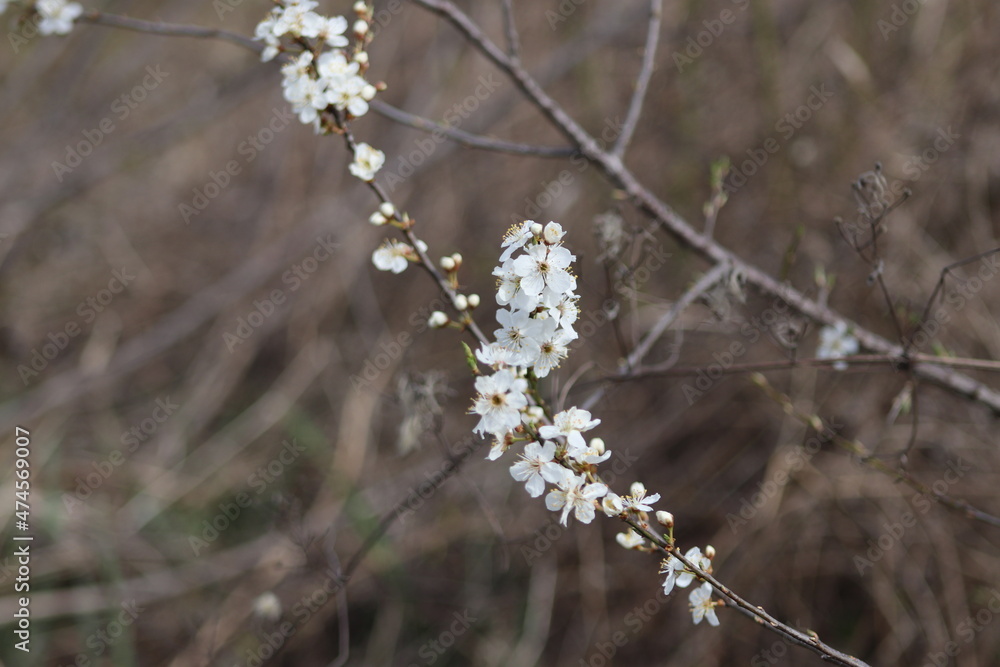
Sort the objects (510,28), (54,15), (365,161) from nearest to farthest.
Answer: (365,161)
(510,28)
(54,15)

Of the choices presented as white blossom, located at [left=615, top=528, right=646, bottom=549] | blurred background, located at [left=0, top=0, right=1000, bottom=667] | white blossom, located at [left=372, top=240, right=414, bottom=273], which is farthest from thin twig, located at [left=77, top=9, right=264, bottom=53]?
white blossom, located at [left=615, top=528, right=646, bottom=549]

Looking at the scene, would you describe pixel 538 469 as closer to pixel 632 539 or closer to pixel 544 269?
pixel 632 539

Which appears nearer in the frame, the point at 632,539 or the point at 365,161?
the point at 632,539

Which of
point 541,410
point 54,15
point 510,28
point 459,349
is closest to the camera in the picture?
point 541,410

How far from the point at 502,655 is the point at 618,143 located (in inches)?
90.1

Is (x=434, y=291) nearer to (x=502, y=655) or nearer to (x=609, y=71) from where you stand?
(x=609, y=71)

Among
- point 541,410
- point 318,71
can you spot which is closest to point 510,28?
point 318,71

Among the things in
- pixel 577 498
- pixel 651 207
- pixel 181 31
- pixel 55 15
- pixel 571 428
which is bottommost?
pixel 577 498

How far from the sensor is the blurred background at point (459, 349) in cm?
308

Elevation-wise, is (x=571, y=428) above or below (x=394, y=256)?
below

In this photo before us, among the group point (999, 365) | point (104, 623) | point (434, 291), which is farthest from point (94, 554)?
point (999, 365)

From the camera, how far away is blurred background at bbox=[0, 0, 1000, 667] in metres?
3.08

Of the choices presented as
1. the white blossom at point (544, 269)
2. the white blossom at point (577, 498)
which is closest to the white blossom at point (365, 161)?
the white blossom at point (544, 269)

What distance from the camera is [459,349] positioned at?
160 inches
